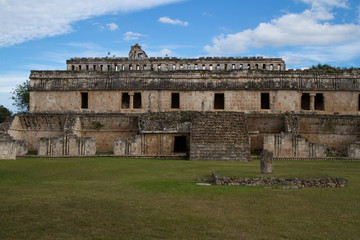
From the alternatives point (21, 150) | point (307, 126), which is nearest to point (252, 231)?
point (21, 150)

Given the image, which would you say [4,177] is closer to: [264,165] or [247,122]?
[264,165]

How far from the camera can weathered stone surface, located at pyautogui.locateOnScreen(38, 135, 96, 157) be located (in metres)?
20.5

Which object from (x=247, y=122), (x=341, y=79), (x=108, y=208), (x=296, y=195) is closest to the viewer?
(x=108, y=208)

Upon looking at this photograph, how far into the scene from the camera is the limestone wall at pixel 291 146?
20.1 meters

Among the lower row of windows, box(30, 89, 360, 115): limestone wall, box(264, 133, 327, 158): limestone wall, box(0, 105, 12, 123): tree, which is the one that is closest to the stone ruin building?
box(30, 89, 360, 115): limestone wall

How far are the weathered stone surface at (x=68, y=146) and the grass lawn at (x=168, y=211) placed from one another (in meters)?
9.92

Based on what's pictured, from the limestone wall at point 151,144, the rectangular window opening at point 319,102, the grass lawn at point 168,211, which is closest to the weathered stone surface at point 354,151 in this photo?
the rectangular window opening at point 319,102

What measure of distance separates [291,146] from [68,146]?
38.5 ft

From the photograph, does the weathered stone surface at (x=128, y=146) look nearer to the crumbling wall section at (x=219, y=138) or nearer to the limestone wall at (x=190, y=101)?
the crumbling wall section at (x=219, y=138)

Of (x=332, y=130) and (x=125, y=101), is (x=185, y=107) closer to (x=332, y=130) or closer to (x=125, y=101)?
(x=125, y=101)

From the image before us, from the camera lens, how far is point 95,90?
26734mm

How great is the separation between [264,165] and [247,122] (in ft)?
40.1

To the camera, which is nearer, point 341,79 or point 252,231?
point 252,231

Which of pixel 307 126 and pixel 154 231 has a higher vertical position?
pixel 307 126
